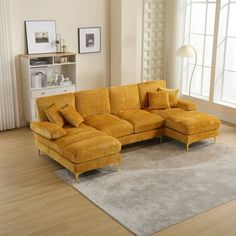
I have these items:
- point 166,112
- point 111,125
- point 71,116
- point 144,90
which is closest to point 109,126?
point 111,125

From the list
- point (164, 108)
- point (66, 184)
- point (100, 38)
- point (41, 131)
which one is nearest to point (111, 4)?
point (100, 38)

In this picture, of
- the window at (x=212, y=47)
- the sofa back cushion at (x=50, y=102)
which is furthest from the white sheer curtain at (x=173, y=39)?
the sofa back cushion at (x=50, y=102)

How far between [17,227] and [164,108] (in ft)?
11.4

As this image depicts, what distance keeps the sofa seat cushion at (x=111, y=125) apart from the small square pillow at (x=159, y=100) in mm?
849

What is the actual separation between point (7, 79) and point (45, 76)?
2.19 ft

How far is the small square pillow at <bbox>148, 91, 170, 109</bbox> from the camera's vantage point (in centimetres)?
659

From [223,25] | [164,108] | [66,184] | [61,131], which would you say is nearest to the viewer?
[66,184]

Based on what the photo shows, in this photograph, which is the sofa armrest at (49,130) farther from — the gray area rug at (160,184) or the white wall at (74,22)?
the white wall at (74,22)

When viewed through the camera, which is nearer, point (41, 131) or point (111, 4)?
point (41, 131)

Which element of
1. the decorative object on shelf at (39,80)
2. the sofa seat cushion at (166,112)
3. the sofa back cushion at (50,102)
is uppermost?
the decorative object on shelf at (39,80)

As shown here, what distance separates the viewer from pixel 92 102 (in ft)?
20.2

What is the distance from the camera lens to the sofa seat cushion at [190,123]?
232 inches

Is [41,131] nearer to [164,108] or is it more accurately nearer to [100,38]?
[164,108]

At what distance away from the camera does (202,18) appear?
7988 millimetres
